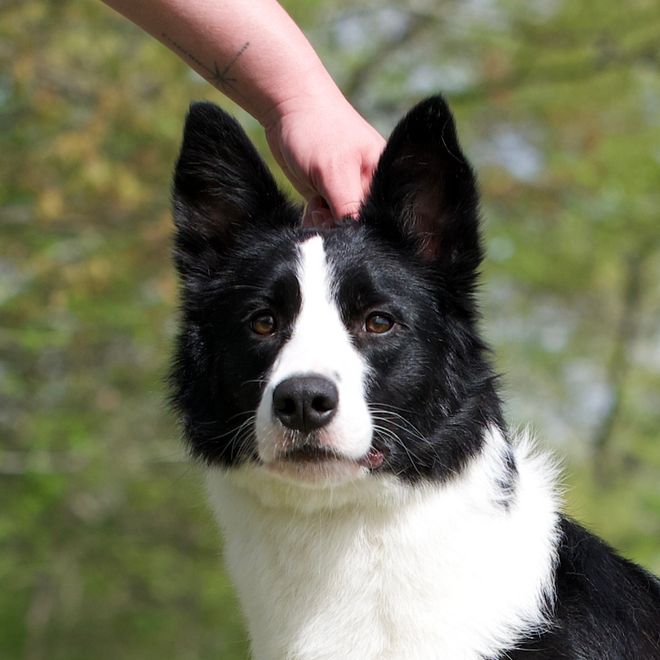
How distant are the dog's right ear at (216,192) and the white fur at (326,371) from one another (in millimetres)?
684

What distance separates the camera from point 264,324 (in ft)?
14.2

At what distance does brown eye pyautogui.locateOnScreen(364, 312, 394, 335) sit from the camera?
14.0 feet

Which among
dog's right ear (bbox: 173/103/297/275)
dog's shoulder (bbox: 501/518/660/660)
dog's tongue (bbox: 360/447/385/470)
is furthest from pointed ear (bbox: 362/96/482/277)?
dog's shoulder (bbox: 501/518/660/660)

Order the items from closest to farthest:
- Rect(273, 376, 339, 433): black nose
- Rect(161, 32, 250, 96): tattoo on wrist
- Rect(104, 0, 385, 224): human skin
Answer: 1. Rect(273, 376, 339, 433): black nose
2. Rect(104, 0, 385, 224): human skin
3. Rect(161, 32, 250, 96): tattoo on wrist

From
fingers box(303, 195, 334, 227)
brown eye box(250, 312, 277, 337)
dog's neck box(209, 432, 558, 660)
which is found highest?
fingers box(303, 195, 334, 227)

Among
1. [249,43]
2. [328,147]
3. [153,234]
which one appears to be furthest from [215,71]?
[153,234]

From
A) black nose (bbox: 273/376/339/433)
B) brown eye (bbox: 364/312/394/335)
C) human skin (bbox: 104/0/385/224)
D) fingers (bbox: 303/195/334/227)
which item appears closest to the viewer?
black nose (bbox: 273/376/339/433)

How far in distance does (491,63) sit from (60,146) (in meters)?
7.05

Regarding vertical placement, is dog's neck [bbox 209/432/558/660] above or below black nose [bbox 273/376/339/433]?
below

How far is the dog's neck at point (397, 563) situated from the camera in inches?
159

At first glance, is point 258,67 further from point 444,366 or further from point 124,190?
point 124,190

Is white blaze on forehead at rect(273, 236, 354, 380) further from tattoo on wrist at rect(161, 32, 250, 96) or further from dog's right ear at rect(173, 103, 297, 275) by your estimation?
tattoo on wrist at rect(161, 32, 250, 96)

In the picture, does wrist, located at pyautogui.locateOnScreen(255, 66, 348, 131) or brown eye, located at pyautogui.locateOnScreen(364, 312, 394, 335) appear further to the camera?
wrist, located at pyautogui.locateOnScreen(255, 66, 348, 131)

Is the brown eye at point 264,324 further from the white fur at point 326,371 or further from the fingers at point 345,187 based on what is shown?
the fingers at point 345,187
